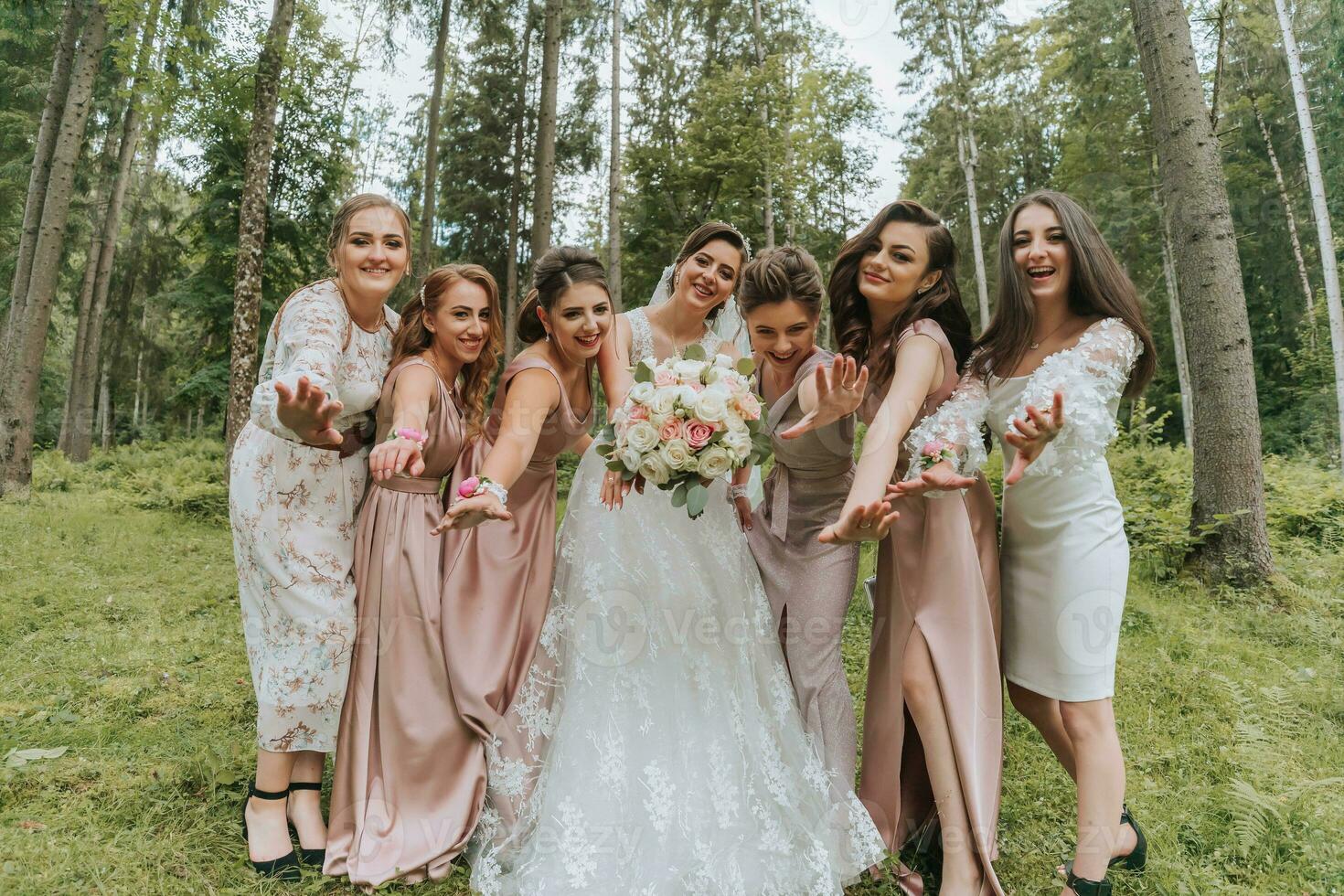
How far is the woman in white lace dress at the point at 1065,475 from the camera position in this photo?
8.50 ft

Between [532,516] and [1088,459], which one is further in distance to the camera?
[532,516]

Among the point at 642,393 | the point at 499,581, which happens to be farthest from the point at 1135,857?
the point at 499,581

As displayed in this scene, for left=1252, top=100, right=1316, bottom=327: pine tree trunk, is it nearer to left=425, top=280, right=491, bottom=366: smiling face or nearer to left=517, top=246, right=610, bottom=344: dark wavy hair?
left=517, top=246, right=610, bottom=344: dark wavy hair

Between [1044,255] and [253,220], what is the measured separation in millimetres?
9274

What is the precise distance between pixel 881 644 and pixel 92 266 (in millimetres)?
22654

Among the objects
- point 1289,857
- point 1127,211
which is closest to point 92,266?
point 1289,857

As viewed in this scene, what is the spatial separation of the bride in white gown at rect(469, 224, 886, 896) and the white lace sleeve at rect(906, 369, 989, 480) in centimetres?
99

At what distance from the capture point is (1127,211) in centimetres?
2042

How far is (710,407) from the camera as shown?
2896 millimetres

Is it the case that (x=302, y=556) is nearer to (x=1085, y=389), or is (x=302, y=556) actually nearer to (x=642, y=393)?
(x=642, y=393)

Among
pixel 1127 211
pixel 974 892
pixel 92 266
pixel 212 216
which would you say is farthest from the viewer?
pixel 1127 211

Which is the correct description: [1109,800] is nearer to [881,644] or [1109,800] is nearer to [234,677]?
[881,644]

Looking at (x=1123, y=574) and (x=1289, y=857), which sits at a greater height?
(x=1123, y=574)

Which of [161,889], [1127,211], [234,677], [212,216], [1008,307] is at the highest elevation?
[1127,211]
